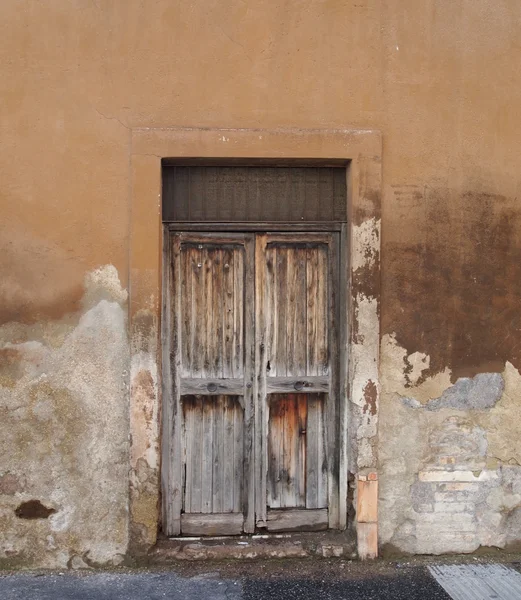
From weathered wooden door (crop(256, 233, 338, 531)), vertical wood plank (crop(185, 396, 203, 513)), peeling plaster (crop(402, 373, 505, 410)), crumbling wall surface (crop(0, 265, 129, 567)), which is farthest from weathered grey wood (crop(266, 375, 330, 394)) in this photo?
crumbling wall surface (crop(0, 265, 129, 567))

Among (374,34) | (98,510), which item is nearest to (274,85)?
(374,34)

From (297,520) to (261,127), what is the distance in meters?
2.45

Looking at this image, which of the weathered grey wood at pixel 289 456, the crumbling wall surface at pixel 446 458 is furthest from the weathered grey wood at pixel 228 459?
the crumbling wall surface at pixel 446 458

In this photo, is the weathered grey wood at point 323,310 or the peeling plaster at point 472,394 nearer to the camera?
the peeling plaster at point 472,394

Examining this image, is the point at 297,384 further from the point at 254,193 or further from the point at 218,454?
the point at 254,193

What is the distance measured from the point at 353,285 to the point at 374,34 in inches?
59.3

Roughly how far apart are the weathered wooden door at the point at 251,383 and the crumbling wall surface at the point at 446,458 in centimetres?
38

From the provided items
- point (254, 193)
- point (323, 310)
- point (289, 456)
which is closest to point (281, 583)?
point (289, 456)

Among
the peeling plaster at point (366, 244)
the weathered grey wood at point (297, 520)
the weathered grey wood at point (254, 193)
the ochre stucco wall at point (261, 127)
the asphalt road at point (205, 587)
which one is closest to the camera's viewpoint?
the asphalt road at point (205, 587)

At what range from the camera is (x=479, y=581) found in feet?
11.9

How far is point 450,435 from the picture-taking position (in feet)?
12.8

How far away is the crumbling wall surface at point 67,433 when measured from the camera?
374cm

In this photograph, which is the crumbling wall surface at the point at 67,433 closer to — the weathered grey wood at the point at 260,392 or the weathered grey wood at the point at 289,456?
the weathered grey wood at the point at 260,392

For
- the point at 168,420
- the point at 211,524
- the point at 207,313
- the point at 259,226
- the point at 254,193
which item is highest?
the point at 254,193
